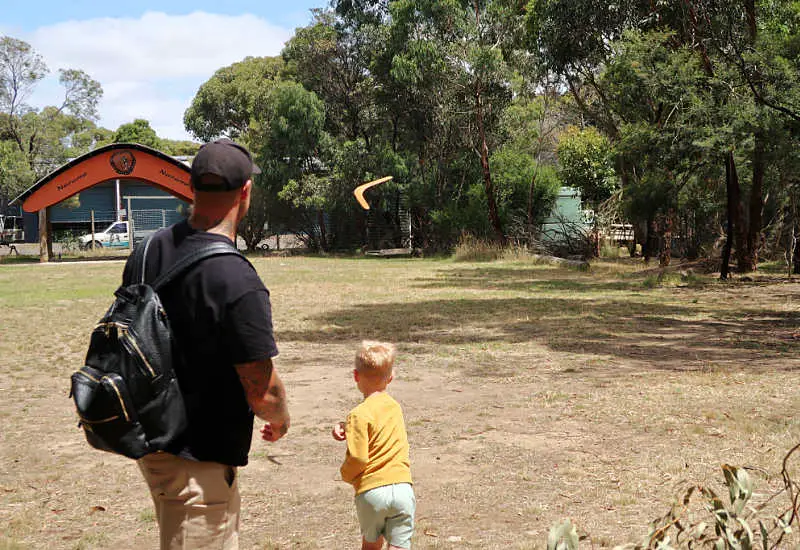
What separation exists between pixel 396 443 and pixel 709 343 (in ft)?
26.7

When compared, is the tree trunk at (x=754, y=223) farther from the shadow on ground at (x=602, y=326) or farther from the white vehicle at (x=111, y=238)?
the white vehicle at (x=111, y=238)

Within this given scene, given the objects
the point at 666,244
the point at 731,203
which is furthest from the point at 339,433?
the point at 666,244

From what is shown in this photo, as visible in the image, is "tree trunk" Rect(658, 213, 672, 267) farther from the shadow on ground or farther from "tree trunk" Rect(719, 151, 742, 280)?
the shadow on ground

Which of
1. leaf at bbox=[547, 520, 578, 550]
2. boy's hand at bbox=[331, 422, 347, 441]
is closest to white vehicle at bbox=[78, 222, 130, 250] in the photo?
boy's hand at bbox=[331, 422, 347, 441]

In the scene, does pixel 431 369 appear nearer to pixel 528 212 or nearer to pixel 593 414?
pixel 593 414

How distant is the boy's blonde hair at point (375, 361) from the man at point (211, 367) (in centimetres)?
87

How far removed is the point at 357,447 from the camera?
3543 mm

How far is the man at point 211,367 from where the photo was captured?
2625 mm

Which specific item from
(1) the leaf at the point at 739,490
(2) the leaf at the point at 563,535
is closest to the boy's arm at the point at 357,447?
(2) the leaf at the point at 563,535

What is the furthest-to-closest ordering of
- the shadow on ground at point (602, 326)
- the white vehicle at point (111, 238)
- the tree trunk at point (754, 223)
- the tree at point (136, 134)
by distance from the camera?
1. the tree at point (136, 134)
2. the white vehicle at point (111, 238)
3. the tree trunk at point (754, 223)
4. the shadow on ground at point (602, 326)

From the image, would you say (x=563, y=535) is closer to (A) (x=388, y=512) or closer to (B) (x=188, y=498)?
(B) (x=188, y=498)

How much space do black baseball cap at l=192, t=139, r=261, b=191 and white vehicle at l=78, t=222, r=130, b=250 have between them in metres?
42.0

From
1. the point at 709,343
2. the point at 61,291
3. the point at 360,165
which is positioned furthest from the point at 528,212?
the point at 709,343

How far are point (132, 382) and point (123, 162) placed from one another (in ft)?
110
